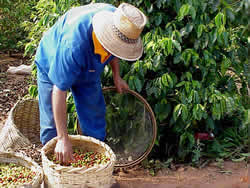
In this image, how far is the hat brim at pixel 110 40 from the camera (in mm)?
2322

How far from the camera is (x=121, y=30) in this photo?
231 centimetres

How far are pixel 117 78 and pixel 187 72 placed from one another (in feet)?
2.00

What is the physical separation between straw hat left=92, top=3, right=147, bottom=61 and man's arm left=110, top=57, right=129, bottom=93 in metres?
0.70

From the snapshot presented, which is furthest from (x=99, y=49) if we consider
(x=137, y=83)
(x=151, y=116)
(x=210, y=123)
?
(x=210, y=123)

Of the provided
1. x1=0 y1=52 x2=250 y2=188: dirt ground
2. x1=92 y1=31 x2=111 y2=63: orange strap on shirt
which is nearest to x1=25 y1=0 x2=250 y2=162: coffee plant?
x1=0 y1=52 x2=250 y2=188: dirt ground

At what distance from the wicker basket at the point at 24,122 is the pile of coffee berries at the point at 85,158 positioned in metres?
0.73

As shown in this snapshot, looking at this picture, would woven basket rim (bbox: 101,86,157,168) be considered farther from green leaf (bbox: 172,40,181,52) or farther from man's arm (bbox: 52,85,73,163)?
man's arm (bbox: 52,85,73,163)

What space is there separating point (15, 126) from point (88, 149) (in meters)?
0.83

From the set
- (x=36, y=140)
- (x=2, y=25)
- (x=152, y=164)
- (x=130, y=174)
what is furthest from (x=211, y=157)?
(x=2, y=25)

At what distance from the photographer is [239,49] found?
340 centimetres

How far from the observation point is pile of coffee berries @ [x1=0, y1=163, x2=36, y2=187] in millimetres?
2619

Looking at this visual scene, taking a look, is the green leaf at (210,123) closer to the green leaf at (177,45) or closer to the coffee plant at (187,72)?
the coffee plant at (187,72)

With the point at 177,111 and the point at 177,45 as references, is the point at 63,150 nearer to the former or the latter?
the point at 177,111

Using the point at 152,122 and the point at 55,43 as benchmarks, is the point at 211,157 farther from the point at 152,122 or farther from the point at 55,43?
the point at 55,43
